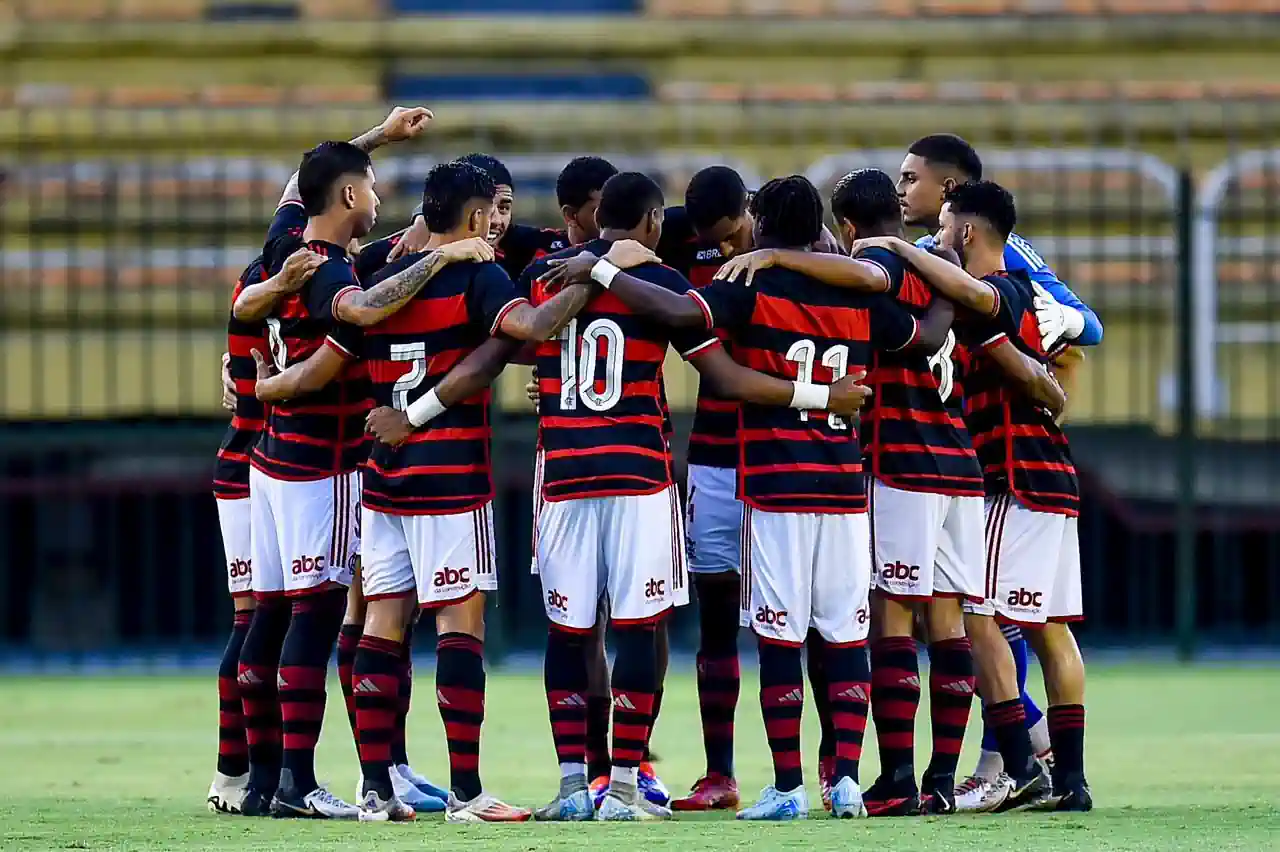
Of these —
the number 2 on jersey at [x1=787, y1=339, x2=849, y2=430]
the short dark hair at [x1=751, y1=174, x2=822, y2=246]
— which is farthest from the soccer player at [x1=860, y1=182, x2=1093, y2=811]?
the number 2 on jersey at [x1=787, y1=339, x2=849, y2=430]

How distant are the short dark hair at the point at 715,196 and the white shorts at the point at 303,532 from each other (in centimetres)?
135

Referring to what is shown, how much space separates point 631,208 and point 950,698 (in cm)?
174

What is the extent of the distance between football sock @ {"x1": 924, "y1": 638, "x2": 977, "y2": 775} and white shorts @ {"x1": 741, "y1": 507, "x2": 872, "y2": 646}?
358 millimetres

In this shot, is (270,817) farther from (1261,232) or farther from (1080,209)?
(1261,232)

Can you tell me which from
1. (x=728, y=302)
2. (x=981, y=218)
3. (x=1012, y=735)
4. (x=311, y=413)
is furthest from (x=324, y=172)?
(x=1012, y=735)

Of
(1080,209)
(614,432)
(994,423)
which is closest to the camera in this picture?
(614,432)

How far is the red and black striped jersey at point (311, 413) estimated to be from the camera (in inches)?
275

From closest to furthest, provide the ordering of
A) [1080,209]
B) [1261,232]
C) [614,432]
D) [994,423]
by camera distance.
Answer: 1. [614,432]
2. [994,423]
3. [1080,209]
4. [1261,232]

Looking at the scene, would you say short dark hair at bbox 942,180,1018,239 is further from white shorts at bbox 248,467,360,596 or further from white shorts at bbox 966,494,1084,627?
white shorts at bbox 248,467,360,596

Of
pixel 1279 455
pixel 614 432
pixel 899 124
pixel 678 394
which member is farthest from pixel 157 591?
pixel 614 432

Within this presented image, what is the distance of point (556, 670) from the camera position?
265 inches

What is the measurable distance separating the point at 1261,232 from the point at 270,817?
921 centimetres

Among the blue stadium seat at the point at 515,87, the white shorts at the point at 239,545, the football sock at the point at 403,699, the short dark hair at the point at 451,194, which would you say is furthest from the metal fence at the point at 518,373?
the short dark hair at the point at 451,194

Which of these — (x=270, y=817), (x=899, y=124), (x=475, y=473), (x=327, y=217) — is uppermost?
(x=899, y=124)
